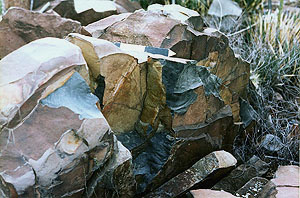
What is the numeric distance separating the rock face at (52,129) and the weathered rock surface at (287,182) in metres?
1.05

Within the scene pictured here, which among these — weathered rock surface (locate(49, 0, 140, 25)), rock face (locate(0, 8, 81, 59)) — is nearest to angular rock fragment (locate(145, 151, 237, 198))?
rock face (locate(0, 8, 81, 59))

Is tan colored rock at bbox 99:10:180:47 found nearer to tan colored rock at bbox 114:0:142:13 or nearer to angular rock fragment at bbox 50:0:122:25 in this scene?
angular rock fragment at bbox 50:0:122:25

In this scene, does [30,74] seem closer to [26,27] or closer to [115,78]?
[115,78]

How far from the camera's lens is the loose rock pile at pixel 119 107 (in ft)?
5.63

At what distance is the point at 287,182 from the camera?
2443mm

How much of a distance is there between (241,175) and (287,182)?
0.30 meters

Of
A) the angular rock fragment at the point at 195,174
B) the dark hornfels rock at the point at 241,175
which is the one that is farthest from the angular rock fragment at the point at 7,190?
the dark hornfels rock at the point at 241,175

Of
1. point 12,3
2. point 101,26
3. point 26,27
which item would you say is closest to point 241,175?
point 101,26

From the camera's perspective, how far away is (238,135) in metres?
3.12

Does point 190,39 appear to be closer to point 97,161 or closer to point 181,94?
point 181,94

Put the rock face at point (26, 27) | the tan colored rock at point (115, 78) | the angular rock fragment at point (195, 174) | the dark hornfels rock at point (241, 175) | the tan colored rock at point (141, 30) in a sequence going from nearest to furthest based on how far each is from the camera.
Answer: the tan colored rock at point (115, 78)
the angular rock fragment at point (195, 174)
the dark hornfels rock at point (241, 175)
the tan colored rock at point (141, 30)
the rock face at point (26, 27)

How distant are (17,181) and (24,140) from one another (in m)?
0.18

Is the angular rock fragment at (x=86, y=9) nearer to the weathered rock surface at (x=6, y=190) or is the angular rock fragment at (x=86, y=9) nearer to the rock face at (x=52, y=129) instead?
the rock face at (x=52, y=129)

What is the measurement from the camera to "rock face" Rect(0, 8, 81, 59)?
2.93 m
